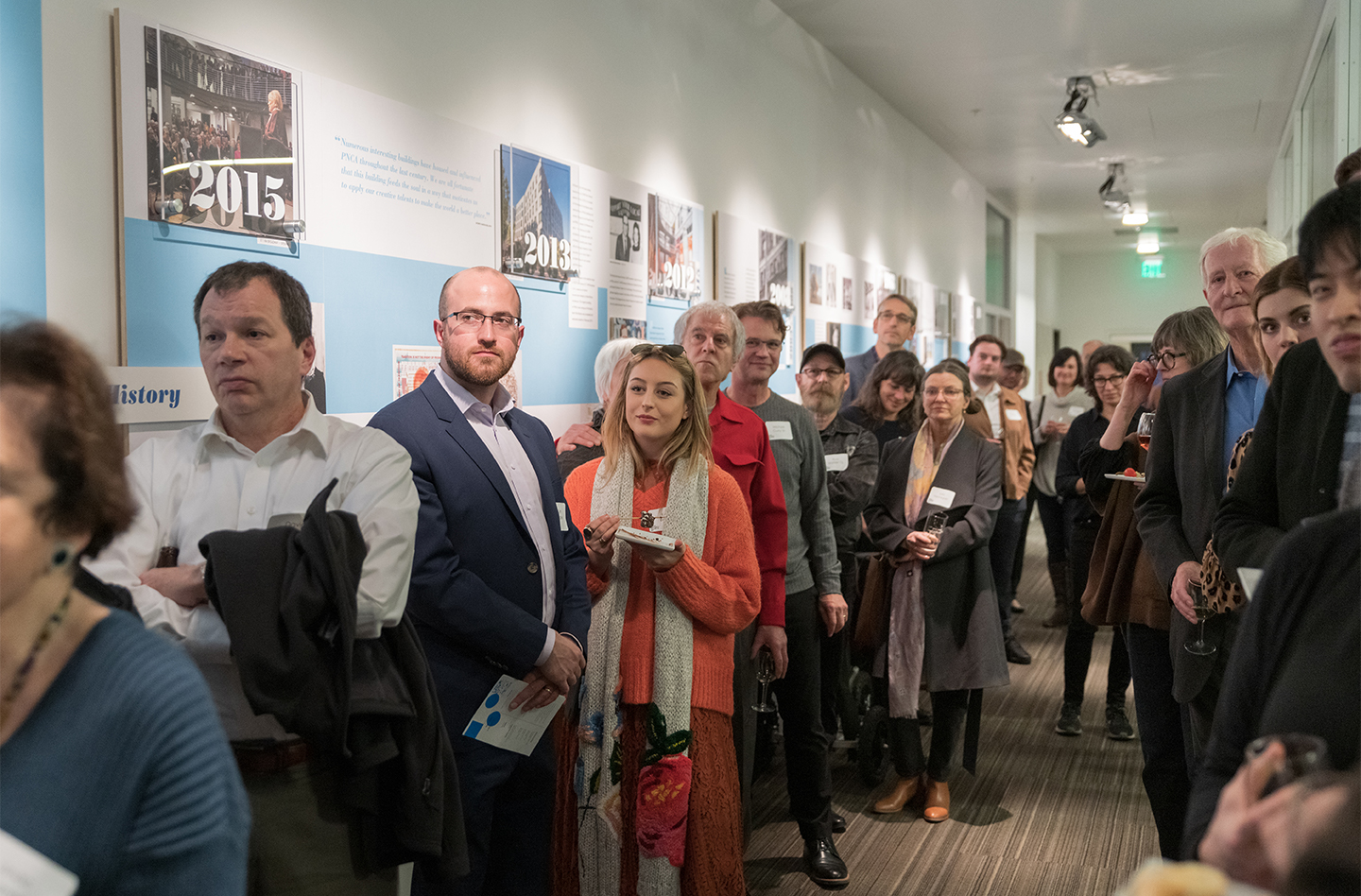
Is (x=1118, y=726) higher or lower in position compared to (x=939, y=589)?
lower

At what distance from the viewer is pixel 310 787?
61.4 inches

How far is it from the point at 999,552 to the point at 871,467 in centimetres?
181

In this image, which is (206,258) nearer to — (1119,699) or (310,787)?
(310,787)

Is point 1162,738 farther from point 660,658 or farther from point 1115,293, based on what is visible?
point 1115,293

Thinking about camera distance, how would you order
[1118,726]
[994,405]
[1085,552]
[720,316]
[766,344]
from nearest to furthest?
[720,316] → [766,344] → [1118,726] → [1085,552] → [994,405]

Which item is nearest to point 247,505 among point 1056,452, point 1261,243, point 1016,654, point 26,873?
point 26,873

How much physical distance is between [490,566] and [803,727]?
4.53 ft

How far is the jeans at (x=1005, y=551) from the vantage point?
5.25 meters

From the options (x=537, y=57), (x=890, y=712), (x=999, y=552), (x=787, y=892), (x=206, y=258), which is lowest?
(x=787, y=892)

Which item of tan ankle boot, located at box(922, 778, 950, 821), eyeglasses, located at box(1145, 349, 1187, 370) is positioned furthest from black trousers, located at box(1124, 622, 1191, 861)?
tan ankle boot, located at box(922, 778, 950, 821)

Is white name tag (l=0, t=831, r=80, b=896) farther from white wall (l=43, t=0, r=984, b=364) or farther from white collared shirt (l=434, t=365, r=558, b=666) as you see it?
white collared shirt (l=434, t=365, r=558, b=666)

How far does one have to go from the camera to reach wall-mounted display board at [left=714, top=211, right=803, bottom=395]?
16.6 feet

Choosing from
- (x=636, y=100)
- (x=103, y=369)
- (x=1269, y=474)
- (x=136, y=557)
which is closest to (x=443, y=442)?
(x=136, y=557)

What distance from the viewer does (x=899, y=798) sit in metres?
3.69
